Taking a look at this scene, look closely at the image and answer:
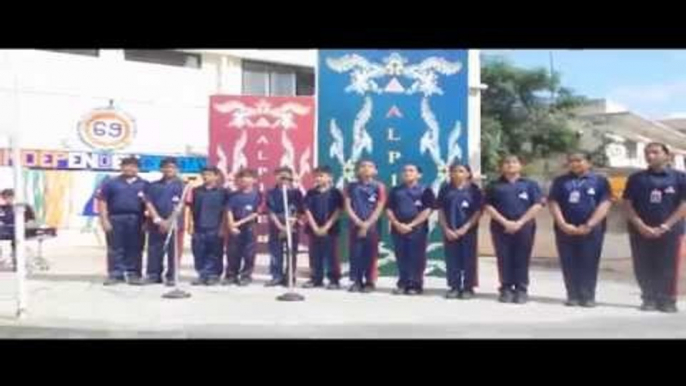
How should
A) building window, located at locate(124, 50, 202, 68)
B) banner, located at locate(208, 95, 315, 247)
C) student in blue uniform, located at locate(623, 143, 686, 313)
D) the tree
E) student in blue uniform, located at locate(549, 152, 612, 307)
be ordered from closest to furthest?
1. student in blue uniform, located at locate(623, 143, 686, 313)
2. student in blue uniform, located at locate(549, 152, 612, 307)
3. banner, located at locate(208, 95, 315, 247)
4. building window, located at locate(124, 50, 202, 68)
5. the tree

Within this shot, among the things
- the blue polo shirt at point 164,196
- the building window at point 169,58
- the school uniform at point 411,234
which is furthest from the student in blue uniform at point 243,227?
the building window at point 169,58

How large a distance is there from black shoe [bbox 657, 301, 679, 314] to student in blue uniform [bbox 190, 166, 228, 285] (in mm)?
5243

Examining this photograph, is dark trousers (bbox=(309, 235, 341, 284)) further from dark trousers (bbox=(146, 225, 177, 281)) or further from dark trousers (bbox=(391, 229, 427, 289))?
dark trousers (bbox=(146, 225, 177, 281))

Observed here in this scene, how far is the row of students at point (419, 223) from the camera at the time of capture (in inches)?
376

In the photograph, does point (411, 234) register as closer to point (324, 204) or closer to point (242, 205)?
point (324, 204)

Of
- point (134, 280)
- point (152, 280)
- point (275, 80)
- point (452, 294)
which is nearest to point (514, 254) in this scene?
point (452, 294)

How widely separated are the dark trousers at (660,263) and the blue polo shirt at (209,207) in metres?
4.91

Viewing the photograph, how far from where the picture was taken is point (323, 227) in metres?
11.0

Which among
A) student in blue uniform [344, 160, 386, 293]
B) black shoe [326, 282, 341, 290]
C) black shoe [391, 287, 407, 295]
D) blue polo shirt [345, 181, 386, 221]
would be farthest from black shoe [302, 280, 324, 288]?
blue polo shirt [345, 181, 386, 221]

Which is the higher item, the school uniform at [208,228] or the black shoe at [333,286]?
the school uniform at [208,228]

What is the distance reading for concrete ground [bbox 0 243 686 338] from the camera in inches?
331

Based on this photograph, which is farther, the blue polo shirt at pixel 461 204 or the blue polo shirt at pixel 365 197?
the blue polo shirt at pixel 365 197

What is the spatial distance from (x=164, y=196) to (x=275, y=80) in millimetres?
13589

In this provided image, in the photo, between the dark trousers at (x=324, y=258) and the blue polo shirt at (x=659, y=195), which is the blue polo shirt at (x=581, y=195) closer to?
the blue polo shirt at (x=659, y=195)
